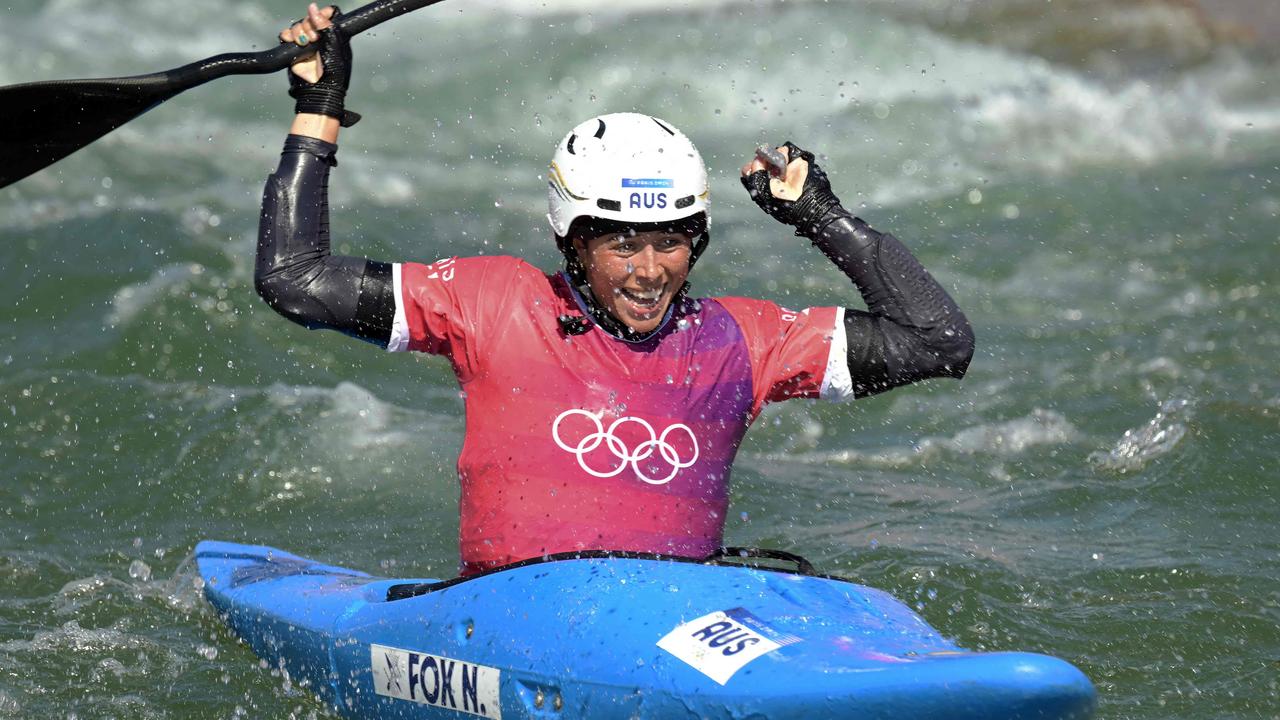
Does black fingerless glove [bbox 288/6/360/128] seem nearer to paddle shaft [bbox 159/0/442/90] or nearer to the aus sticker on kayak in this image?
paddle shaft [bbox 159/0/442/90]

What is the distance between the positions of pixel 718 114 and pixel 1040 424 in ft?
23.0

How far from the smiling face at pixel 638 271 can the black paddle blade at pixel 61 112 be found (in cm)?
172

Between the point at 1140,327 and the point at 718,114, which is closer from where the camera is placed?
the point at 1140,327

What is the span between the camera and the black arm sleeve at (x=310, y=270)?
177 inches

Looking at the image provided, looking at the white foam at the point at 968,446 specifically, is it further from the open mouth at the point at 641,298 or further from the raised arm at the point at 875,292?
the open mouth at the point at 641,298

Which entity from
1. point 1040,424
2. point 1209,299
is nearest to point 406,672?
point 1040,424

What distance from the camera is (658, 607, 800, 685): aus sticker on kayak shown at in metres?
3.62

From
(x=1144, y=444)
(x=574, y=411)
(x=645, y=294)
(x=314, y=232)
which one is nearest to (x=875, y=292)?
(x=645, y=294)

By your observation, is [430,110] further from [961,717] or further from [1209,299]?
[961,717]

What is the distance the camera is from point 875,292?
4820 millimetres

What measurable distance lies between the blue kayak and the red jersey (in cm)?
27

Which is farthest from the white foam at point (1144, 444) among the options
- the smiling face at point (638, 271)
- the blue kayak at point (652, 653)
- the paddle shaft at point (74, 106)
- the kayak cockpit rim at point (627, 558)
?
the paddle shaft at point (74, 106)

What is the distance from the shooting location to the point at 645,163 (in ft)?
14.6

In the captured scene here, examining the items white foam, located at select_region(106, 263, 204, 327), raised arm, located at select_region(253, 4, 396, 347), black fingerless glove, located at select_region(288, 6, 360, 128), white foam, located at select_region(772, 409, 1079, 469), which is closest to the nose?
raised arm, located at select_region(253, 4, 396, 347)
